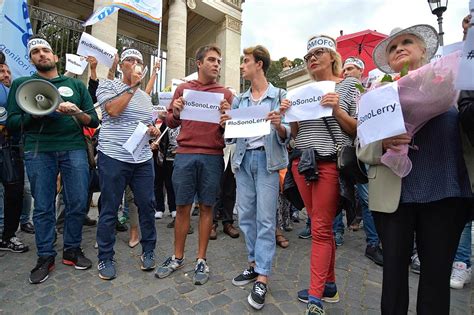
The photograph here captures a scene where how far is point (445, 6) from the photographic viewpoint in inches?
262

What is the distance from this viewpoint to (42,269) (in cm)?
298

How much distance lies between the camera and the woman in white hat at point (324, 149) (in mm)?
2303

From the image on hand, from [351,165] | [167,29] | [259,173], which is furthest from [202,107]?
[167,29]

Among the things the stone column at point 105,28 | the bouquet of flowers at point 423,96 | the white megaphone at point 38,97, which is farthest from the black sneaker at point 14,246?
the stone column at point 105,28

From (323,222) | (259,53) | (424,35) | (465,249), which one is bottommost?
(465,249)

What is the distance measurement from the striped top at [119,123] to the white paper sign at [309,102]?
5.48 feet

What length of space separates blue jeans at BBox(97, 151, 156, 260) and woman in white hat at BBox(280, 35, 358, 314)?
5.57 feet

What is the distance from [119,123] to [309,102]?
1.99m

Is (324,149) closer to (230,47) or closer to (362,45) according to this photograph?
(362,45)

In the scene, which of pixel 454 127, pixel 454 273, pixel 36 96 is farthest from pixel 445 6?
pixel 36 96

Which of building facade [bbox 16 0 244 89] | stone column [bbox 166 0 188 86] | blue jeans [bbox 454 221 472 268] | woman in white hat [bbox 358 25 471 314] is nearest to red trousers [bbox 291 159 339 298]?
woman in white hat [bbox 358 25 471 314]

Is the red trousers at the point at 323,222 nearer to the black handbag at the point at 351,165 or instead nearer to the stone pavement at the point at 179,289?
the black handbag at the point at 351,165

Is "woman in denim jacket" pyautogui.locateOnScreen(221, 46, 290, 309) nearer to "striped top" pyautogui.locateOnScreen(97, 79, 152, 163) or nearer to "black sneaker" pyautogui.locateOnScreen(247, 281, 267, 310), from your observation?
"black sneaker" pyautogui.locateOnScreen(247, 281, 267, 310)

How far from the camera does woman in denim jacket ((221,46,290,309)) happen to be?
8.71 feet
